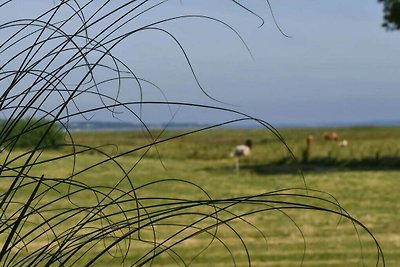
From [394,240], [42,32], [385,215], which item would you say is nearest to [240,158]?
[385,215]

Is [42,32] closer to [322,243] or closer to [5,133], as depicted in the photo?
[5,133]

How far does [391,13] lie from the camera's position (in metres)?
23.1

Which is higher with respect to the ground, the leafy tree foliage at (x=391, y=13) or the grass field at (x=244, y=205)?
the leafy tree foliage at (x=391, y=13)

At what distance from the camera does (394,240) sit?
9492mm

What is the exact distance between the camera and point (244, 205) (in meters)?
13.8

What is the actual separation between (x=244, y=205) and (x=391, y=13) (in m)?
11.2

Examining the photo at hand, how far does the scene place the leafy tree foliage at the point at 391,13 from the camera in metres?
22.9

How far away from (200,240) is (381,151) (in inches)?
810

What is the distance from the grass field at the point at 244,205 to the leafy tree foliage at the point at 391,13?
4029mm

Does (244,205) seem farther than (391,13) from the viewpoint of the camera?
No

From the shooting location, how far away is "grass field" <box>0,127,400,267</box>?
1.73 m

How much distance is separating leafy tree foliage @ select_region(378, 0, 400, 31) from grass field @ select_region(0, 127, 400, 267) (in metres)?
4.03

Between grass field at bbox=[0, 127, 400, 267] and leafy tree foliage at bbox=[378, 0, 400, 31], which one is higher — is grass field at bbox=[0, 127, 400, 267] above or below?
below

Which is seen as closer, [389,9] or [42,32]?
[42,32]
